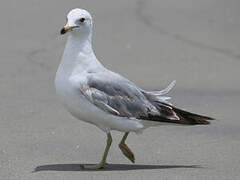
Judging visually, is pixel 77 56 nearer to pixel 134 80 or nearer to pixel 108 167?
pixel 108 167

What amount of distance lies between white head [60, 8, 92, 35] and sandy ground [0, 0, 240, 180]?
121 centimetres

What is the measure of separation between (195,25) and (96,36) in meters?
1.96

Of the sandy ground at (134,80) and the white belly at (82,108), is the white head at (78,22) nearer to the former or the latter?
the white belly at (82,108)

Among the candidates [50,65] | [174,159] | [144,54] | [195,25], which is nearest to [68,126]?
[174,159]

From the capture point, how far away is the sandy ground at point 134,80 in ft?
21.4

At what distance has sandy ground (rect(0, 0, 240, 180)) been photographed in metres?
6.51

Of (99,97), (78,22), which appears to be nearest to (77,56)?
(78,22)

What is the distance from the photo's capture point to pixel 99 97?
20.7ft

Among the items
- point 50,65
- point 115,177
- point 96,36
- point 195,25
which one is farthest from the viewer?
point 195,25

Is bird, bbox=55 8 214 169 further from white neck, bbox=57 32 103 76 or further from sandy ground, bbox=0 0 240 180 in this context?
sandy ground, bbox=0 0 240 180

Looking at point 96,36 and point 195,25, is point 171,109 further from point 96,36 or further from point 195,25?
point 195,25

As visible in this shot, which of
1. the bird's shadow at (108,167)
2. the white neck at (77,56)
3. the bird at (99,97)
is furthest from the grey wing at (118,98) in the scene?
the bird's shadow at (108,167)

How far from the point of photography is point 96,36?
Result: 1195 cm

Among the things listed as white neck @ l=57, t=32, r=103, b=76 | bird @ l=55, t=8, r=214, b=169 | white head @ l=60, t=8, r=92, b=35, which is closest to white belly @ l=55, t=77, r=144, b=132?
bird @ l=55, t=8, r=214, b=169
